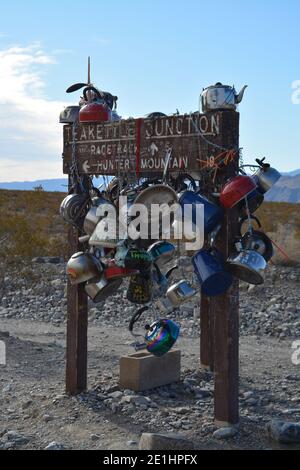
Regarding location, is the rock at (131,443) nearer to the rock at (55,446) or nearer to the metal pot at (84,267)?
the rock at (55,446)

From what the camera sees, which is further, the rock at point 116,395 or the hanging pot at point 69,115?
the hanging pot at point 69,115

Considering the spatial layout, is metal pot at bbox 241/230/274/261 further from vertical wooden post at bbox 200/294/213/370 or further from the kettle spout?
vertical wooden post at bbox 200/294/213/370

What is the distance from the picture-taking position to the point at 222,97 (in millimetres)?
4844

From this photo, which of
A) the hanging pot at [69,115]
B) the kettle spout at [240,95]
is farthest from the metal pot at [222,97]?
the hanging pot at [69,115]

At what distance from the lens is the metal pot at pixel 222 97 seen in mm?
4844

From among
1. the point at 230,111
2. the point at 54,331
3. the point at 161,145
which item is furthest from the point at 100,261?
the point at 54,331

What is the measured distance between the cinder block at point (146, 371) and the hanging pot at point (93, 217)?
1250 mm

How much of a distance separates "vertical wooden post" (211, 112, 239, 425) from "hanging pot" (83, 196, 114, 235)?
1065 mm

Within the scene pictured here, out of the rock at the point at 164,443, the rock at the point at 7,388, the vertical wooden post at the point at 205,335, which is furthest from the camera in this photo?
the vertical wooden post at the point at 205,335

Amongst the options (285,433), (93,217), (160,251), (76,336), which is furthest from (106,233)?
(285,433)

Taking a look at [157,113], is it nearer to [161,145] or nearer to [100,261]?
[161,145]

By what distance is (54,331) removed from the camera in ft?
32.4
